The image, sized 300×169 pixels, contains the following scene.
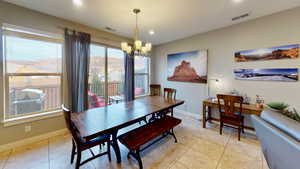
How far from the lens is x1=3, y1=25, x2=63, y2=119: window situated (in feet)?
7.55

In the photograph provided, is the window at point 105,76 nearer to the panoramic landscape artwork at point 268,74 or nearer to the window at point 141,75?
the window at point 141,75

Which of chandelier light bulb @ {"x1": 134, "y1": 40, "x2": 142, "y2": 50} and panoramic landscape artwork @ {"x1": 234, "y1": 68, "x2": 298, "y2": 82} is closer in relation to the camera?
chandelier light bulb @ {"x1": 134, "y1": 40, "x2": 142, "y2": 50}

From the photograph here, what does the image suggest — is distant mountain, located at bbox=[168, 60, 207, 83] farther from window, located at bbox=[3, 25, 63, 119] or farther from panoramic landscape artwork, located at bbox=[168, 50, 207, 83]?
window, located at bbox=[3, 25, 63, 119]

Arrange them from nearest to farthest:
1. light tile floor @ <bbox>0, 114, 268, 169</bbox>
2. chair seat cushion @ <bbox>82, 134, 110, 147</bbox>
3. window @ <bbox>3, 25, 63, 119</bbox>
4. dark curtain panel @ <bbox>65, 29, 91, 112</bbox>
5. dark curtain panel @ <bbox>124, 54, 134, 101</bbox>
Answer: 1. chair seat cushion @ <bbox>82, 134, 110, 147</bbox>
2. light tile floor @ <bbox>0, 114, 268, 169</bbox>
3. window @ <bbox>3, 25, 63, 119</bbox>
4. dark curtain panel @ <bbox>65, 29, 91, 112</bbox>
5. dark curtain panel @ <bbox>124, 54, 134, 101</bbox>

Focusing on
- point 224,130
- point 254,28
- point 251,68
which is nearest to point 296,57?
point 251,68

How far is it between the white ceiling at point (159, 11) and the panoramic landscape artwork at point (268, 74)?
1245mm

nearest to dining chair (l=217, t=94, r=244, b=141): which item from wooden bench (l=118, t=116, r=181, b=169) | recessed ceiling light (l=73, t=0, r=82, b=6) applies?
wooden bench (l=118, t=116, r=181, b=169)

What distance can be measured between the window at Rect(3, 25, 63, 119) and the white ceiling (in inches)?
24.9

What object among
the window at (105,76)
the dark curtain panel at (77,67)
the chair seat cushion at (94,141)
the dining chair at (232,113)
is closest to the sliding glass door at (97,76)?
the window at (105,76)

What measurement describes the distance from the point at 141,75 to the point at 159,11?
9.20ft

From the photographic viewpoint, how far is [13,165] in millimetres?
1861

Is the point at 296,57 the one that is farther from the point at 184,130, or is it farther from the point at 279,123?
the point at 184,130

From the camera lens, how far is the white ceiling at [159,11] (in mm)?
2223

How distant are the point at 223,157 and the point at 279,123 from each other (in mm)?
1175
